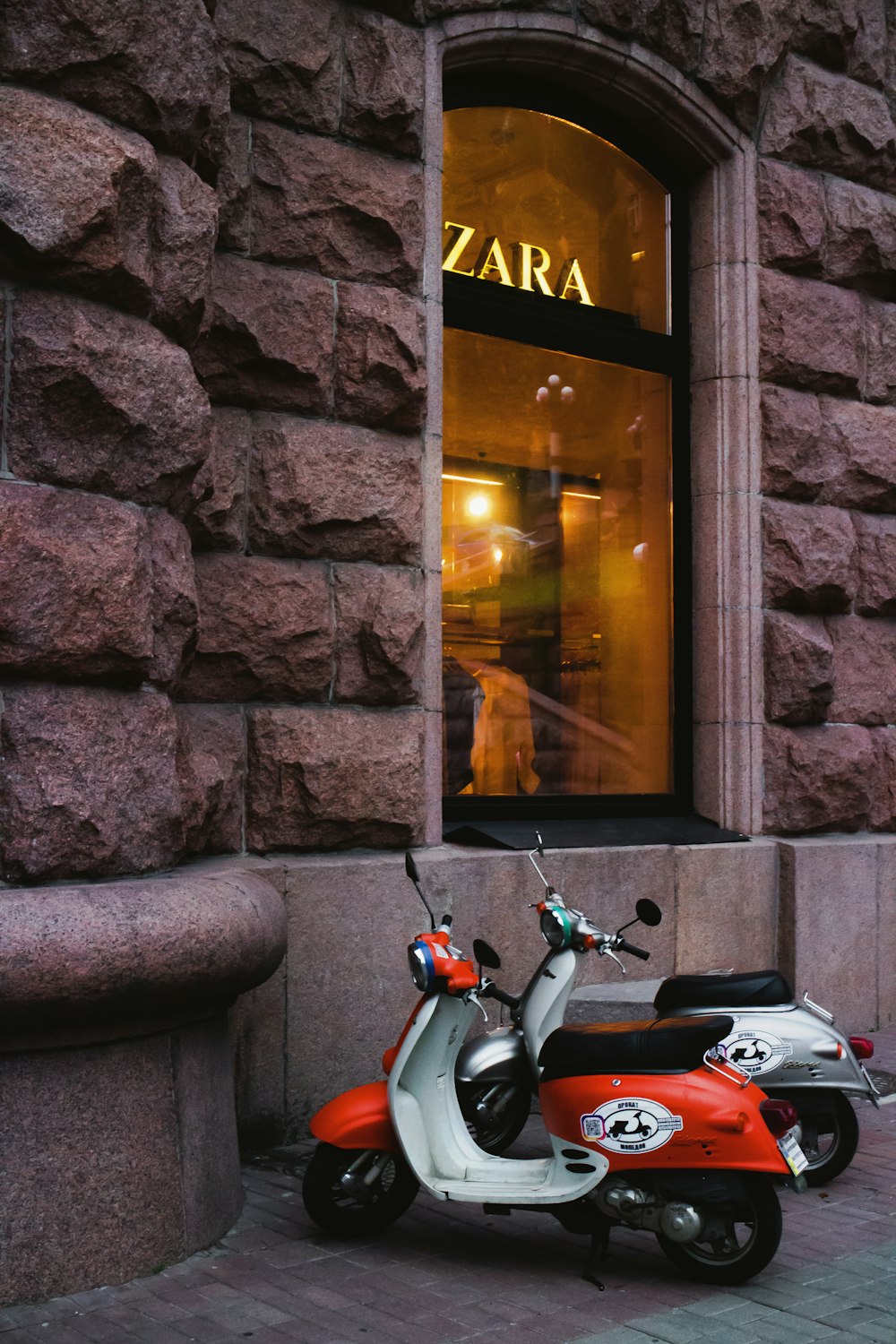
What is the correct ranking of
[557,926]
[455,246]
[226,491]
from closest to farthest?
[557,926], [226,491], [455,246]

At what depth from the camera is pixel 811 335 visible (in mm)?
8281

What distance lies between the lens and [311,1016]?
596 centimetres

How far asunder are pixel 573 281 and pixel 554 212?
393 millimetres

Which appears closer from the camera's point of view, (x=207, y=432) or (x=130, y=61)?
(x=130, y=61)

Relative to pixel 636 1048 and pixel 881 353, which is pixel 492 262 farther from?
pixel 636 1048

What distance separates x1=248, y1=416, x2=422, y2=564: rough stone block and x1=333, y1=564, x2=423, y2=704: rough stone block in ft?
0.35

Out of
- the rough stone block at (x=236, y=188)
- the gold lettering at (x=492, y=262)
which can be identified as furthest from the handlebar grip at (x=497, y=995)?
the gold lettering at (x=492, y=262)

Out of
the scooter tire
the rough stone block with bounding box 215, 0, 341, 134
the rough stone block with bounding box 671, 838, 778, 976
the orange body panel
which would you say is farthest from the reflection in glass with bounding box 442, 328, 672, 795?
the orange body panel

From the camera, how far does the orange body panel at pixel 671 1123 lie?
4215 millimetres

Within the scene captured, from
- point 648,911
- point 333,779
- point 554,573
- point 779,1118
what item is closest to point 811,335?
point 554,573

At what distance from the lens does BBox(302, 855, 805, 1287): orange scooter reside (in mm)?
4234

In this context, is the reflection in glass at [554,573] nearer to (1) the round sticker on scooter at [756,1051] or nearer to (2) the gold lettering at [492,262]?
(2) the gold lettering at [492,262]

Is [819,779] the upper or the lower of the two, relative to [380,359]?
lower

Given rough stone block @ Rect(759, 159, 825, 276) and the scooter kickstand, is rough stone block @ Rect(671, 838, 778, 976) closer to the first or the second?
the scooter kickstand
